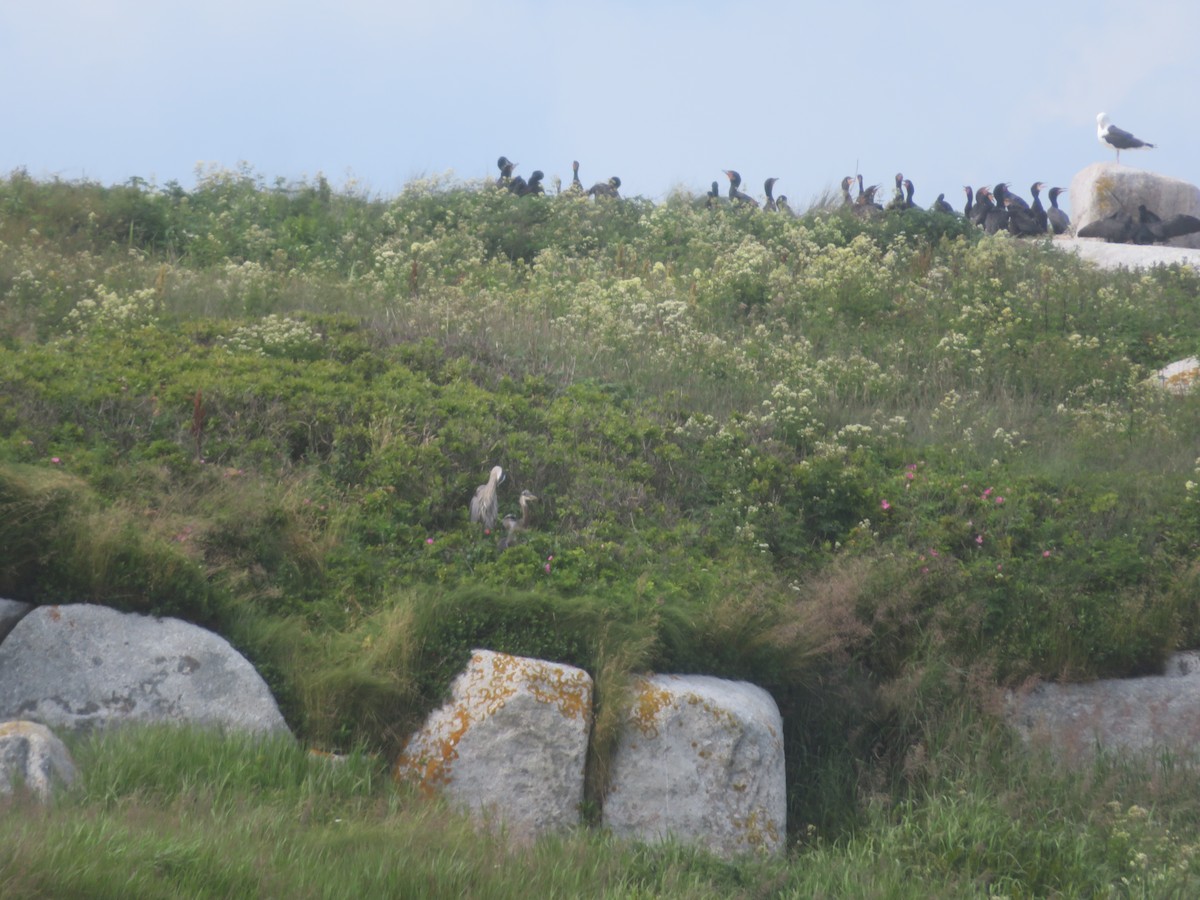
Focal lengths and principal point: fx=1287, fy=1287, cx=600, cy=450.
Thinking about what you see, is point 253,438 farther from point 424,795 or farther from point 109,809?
point 109,809

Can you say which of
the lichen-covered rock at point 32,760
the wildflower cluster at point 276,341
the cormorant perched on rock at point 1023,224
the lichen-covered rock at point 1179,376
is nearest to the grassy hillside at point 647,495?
the wildflower cluster at point 276,341

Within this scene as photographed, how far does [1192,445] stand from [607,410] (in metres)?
5.58

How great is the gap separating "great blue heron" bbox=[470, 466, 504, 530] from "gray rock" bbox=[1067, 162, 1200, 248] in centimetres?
2278

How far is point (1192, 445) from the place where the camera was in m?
12.1

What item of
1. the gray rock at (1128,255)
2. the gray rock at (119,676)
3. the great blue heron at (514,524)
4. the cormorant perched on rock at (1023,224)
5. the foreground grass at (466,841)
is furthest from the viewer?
the cormorant perched on rock at (1023,224)

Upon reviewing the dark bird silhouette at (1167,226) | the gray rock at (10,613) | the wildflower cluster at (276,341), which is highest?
the dark bird silhouette at (1167,226)

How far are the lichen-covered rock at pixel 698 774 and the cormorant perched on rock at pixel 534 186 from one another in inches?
661

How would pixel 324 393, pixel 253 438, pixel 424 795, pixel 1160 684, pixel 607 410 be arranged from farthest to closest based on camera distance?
pixel 607 410, pixel 324 393, pixel 253 438, pixel 1160 684, pixel 424 795

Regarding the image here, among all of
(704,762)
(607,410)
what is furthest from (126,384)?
(704,762)

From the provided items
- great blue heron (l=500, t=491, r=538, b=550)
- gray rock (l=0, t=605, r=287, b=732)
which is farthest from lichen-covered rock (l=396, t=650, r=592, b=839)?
great blue heron (l=500, t=491, r=538, b=550)

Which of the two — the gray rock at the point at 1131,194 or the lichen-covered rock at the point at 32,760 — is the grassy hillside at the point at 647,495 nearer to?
the lichen-covered rock at the point at 32,760

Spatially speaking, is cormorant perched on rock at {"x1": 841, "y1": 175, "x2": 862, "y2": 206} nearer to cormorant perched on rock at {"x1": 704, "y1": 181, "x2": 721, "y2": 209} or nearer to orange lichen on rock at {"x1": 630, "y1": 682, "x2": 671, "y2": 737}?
cormorant perched on rock at {"x1": 704, "y1": 181, "x2": 721, "y2": 209}

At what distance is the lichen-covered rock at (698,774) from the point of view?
6961 mm

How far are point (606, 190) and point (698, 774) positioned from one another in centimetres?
1955
